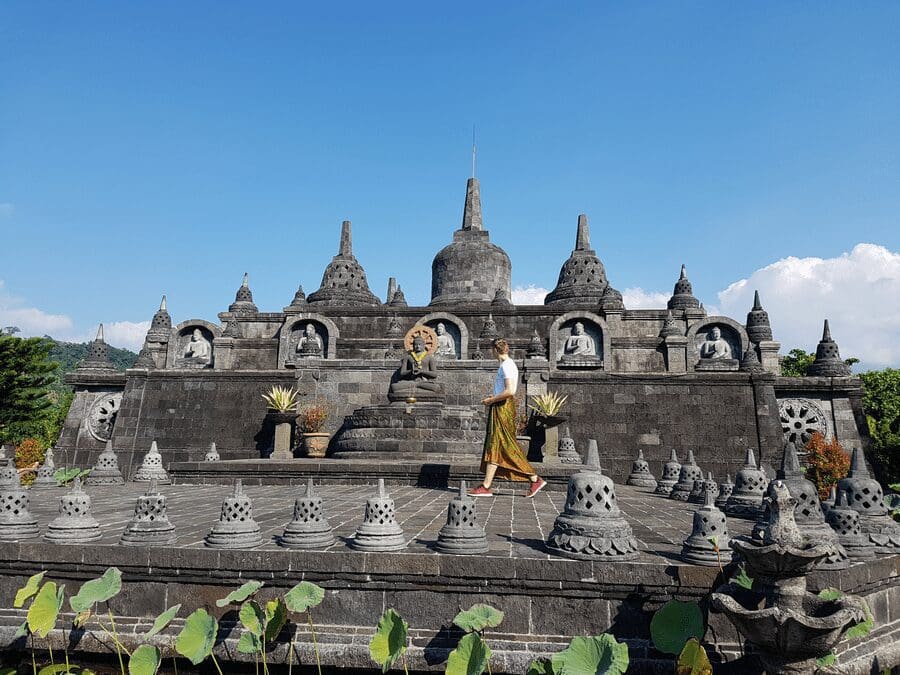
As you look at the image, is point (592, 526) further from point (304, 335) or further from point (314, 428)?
point (304, 335)

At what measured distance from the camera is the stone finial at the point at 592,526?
518 centimetres

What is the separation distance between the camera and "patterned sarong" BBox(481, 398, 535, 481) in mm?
8602

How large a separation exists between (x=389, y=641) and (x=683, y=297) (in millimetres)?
23050

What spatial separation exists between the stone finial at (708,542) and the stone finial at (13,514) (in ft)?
20.4

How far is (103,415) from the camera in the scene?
19297mm

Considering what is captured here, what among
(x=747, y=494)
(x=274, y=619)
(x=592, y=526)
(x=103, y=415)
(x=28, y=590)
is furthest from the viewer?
(x=103, y=415)

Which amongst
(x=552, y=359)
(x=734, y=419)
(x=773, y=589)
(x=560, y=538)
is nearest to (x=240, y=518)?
(x=560, y=538)

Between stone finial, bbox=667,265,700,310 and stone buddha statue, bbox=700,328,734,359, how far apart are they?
3.33 meters

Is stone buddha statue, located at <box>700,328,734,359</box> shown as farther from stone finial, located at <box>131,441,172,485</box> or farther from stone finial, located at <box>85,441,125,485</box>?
stone finial, located at <box>85,441,125,485</box>

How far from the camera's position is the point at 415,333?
15742 mm

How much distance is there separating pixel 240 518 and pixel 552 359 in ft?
50.6

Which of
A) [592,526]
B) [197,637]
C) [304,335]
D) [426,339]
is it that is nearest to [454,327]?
[304,335]

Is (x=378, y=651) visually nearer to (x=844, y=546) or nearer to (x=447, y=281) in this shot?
(x=844, y=546)

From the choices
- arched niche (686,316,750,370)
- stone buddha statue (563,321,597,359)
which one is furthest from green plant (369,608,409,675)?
arched niche (686,316,750,370)
